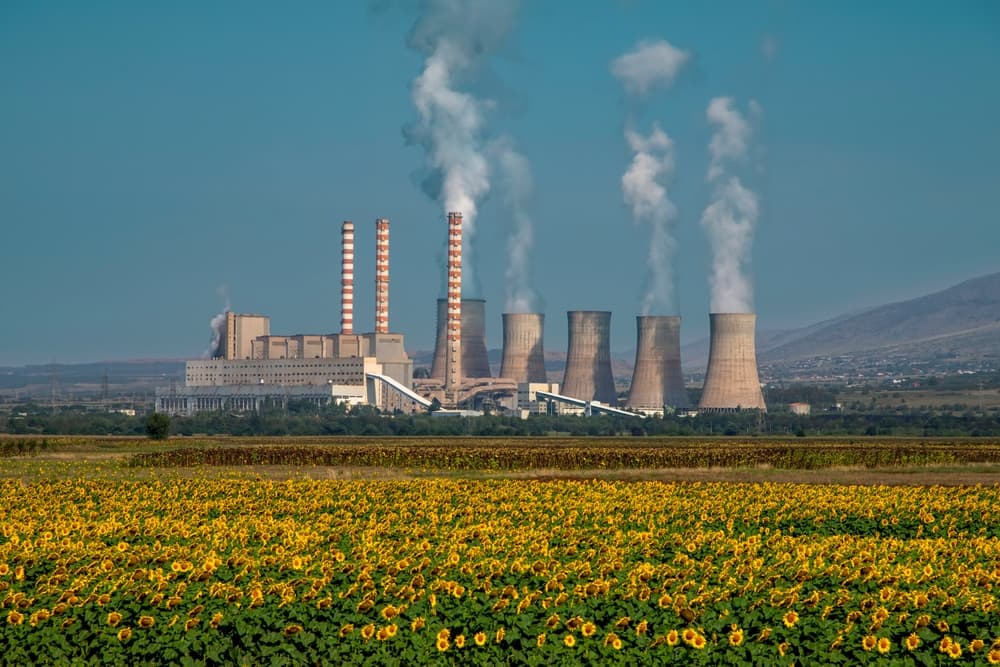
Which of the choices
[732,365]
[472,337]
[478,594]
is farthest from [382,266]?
[478,594]

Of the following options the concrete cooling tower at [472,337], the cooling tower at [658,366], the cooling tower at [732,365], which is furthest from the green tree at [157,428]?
the concrete cooling tower at [472,337]

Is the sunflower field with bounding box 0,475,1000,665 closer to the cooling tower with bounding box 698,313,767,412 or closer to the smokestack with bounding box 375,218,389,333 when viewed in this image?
the cooling tower with bounding box 698,313,767,412

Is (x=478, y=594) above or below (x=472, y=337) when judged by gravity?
below

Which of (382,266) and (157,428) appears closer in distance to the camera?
(157,428)

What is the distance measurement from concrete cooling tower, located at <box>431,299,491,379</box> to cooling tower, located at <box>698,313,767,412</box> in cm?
2535

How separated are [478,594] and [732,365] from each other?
91.0 meters

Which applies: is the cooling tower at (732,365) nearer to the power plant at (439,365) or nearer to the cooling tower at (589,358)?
the power plant at (439,365)

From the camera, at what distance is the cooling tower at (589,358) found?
4587 inches

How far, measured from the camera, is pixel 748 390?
105m

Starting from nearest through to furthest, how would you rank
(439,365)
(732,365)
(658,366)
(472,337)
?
(732,365), (658,366), (472,337), (439,365)

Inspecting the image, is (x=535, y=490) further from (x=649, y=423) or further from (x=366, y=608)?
(x=649, y=423)

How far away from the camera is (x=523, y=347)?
124250 mm

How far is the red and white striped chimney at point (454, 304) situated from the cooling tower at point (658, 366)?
16003 millimetres

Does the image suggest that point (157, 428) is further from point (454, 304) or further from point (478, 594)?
point (478, 594)
